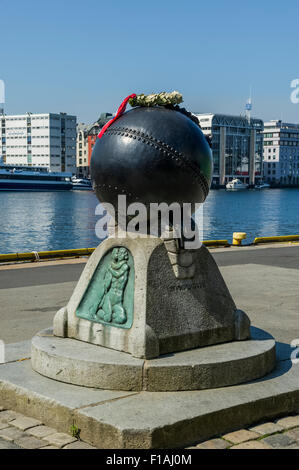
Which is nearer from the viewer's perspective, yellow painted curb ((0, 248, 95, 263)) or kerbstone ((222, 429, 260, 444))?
kerbstone ((222, 429, 260, 444))

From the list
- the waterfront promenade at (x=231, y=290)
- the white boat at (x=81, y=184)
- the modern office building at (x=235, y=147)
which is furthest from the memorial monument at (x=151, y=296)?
the modern office building at (x=235, y=147)

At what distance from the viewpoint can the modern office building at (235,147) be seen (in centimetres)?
15075

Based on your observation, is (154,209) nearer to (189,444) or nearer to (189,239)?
(189,239)

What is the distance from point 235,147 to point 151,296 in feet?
505

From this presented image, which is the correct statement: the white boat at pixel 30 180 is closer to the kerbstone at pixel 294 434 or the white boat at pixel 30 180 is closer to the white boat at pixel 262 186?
the white boat at pixel 262 186

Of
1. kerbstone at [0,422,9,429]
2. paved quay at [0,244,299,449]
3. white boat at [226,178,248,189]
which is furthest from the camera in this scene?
white boat at [226,178,248,189]

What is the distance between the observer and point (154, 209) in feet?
18.5

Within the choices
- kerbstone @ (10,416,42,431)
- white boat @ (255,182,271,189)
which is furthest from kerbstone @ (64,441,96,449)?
white boat @ (255,182,271,189)

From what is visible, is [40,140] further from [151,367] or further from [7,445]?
[7,445]

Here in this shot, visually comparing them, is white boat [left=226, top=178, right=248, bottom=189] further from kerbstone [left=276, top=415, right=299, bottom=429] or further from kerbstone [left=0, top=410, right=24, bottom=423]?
kerbstone [left=0, top=410, right=24, bottom=423]

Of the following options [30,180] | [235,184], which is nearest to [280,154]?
[235,184]

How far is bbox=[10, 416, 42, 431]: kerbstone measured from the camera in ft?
15.7

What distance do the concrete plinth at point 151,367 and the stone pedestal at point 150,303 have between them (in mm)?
142

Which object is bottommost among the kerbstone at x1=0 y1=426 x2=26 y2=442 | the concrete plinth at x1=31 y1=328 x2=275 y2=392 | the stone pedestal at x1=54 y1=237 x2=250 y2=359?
the kerbstone at x1=0 y1=426 x2=26 y2=442
